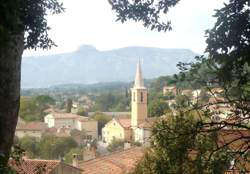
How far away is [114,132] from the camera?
8731cm

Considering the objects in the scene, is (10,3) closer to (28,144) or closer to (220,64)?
(220,64)

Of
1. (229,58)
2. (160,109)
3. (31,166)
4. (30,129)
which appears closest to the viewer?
(229,58)

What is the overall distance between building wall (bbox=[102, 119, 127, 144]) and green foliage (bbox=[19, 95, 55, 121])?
15.2 m

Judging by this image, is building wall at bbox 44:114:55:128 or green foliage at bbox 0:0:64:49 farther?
building wall at bbox 44:114:55:128

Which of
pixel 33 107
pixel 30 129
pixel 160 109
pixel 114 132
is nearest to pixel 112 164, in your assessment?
pixel 160 109

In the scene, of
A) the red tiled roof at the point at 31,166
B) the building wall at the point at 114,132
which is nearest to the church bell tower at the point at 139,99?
the building wall at the point at 114,132

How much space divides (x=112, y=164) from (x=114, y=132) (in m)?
57.6

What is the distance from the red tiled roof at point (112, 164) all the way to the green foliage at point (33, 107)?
56.7 metres

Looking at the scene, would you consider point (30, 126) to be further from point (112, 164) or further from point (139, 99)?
point (112, 164)

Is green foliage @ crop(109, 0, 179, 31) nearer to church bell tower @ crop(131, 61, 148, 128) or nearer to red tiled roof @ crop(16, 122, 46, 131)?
church bell tower @ crop(131, 61, 148, 128)

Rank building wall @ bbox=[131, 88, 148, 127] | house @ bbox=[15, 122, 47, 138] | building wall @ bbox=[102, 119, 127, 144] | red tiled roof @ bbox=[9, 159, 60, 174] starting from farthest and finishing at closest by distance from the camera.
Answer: building wall @ bbox=[102, 119, 127, 144] < house @ bbox=[15, 122, 47, 138] < building wall @ bbox=[131, 88, 148, 127] < red tiled roof @ bbox=[9, 159, 60, 174]

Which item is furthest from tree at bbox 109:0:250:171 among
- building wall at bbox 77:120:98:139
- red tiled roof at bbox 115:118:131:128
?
building wall at bbox 77:120:98:139

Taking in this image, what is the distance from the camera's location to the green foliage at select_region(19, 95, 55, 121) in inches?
3543

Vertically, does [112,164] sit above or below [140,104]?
below
